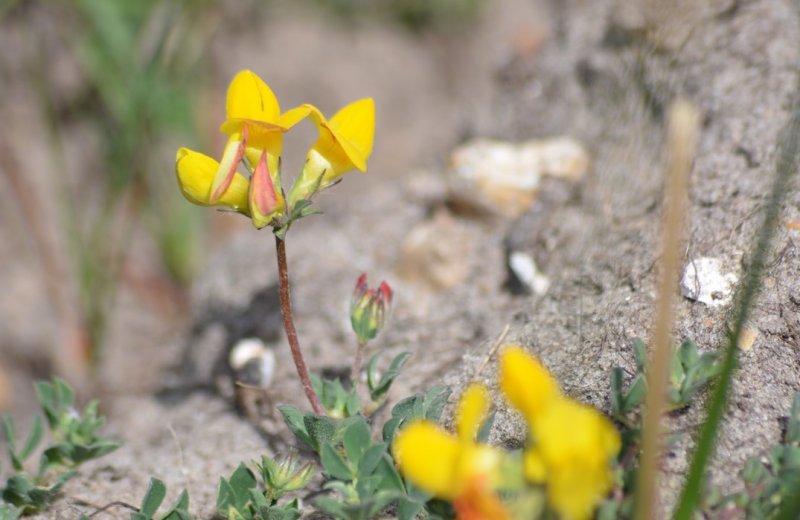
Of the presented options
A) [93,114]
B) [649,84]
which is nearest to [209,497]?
[649,84]

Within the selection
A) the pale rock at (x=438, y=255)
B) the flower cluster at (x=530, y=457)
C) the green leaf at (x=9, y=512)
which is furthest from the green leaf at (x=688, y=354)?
the green leaf at (x=9, y=512)

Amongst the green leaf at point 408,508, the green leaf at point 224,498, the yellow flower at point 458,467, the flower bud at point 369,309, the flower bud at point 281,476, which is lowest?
the green leaf at point 224,498

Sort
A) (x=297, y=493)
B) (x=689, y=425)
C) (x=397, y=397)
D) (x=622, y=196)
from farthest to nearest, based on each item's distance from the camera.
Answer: (x=622, y=196) → (x=397, y=397) → (x=297, y=493) → (x=689, y=425)

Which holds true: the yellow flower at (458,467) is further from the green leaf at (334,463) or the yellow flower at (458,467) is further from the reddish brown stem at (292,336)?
the reddish brown stem at (292,336)

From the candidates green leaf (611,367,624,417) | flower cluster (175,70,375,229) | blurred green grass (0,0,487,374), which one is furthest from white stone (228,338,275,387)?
blurred green grass (0,0,487,374)

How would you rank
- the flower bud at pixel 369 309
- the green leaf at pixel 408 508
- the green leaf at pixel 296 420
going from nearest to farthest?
the green leaf at pixel 408 508 < the green leaf at pixel 296 420 < the flower bud at pixel 369 309

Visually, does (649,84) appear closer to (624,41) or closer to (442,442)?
(624,41)

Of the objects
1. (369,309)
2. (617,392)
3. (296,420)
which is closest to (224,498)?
(296,420)
